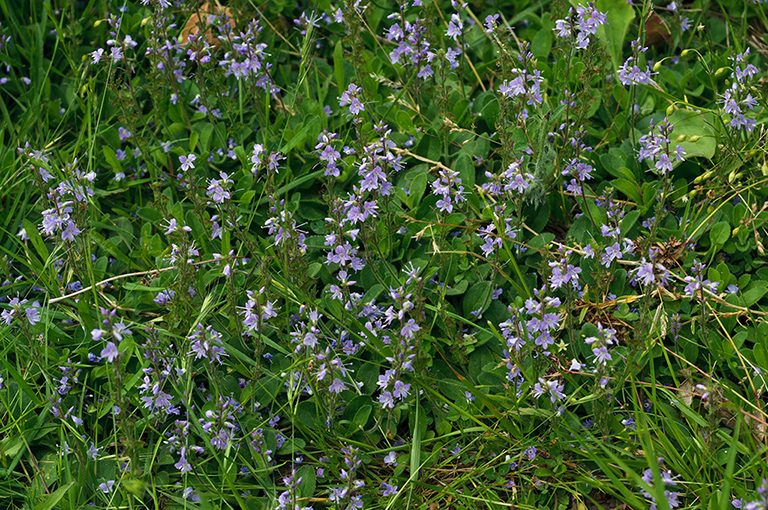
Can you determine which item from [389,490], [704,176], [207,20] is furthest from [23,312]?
[704,176]

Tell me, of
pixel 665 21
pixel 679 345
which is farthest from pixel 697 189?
pixel 665 21

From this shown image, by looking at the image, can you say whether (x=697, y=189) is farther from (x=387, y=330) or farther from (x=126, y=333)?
(x=126, y=333)

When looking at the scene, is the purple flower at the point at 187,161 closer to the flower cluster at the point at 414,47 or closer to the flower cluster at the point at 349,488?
the flower cluster at the point at 414,47

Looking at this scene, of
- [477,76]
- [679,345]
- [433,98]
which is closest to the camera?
[679,345]

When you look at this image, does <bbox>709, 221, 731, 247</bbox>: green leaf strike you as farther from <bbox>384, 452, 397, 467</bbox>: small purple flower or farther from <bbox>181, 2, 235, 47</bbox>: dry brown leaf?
<bbox>181, 2, 235, 47</bbox>: dry brown leaf

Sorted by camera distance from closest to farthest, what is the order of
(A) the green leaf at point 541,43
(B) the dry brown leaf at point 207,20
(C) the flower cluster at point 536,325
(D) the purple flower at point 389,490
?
(C) the flower cluster at point 536,325
(D) the purple flower at point 389,490
(B) the dry brown leaf at point 207,20
(A) the green leaf at point 541,43

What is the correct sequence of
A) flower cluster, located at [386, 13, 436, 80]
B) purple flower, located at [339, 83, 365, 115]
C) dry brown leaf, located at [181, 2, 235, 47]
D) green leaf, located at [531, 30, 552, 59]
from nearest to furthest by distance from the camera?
1. purple flower, located at [339, 83, 365, 115]
2. flower cluster, located at [386, 13, 436, 80]
3. dry brown leaf, located at [181, 2, 235, 47]
4. green leaf, located at [531, 30, 552, 59]

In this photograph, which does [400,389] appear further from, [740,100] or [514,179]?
[740,100]

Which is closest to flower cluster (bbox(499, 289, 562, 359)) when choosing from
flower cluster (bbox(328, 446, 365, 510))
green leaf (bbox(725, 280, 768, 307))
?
flower cluster (bbox(328, 446, 365, 510))

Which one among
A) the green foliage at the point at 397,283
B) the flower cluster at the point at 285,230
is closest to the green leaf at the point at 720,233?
the green foliage at the point at 397,283

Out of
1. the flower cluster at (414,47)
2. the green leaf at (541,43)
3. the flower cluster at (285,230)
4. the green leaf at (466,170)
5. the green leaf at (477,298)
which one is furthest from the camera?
the green leaf at (541,43)

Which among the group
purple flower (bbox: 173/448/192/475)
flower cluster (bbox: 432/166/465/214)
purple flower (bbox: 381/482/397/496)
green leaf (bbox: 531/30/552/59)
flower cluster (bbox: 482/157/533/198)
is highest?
green leaf (bbox: 531/30/552/59)
